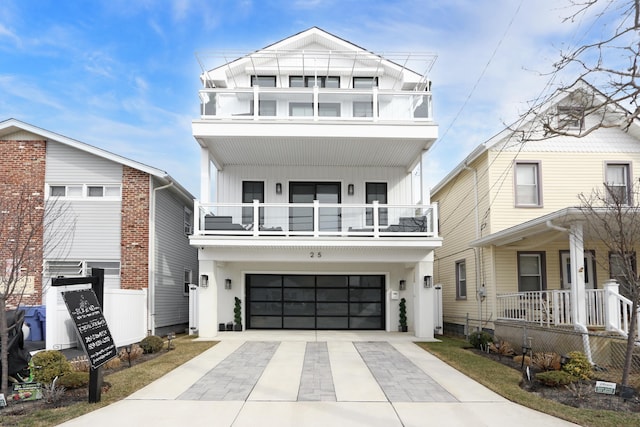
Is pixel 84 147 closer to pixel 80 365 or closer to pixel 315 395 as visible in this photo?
pixel 80 365

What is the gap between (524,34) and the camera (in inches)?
441

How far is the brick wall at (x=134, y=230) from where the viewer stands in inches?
674

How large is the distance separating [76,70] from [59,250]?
21.9 feet

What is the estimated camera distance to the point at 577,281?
1268cm

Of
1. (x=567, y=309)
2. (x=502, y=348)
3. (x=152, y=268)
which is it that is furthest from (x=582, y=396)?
(x=152, y=268)

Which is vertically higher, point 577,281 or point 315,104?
point 315,104

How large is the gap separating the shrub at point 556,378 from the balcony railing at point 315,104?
950 cm

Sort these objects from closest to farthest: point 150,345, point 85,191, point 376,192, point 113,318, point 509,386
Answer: point 509,386
point 150,345
point 113,318
point 85,191
point 376,192

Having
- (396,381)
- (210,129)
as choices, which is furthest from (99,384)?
(210,129)

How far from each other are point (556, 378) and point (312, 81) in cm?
1448

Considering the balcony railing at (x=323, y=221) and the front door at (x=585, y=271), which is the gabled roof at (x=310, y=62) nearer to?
the balcony railing at (x=323, y=221)

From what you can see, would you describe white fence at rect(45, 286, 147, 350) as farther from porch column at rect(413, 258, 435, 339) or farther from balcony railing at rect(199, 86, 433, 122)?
porch column at rect(413, 258, 435, 339)

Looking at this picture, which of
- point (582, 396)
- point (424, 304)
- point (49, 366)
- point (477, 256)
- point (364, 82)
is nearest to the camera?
point (582, 396)

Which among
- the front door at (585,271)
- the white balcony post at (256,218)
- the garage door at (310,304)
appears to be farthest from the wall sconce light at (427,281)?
the white balcony post at (256,218)
